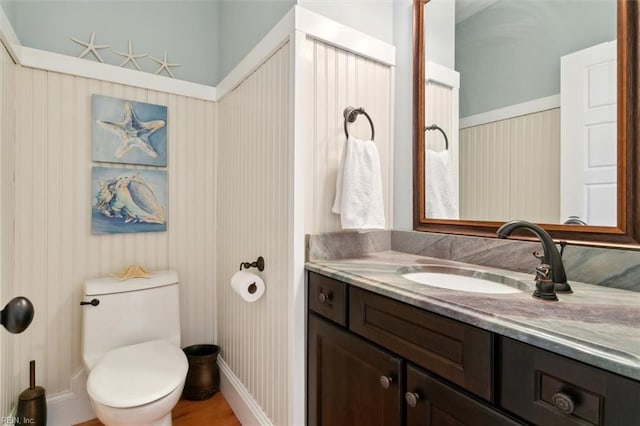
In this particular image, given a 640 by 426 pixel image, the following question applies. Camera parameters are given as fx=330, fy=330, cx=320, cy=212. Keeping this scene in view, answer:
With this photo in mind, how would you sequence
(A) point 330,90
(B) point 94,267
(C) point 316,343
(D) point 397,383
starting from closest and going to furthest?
(D) point 397,383 < (C) point 316,343 < (A) point 330,90 < (B) point 94,267

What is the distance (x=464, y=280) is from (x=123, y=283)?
1699 mm

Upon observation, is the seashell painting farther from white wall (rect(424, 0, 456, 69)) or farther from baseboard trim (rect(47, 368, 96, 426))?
white wall (rect(424, 0, 456, 69))

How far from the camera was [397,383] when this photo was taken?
0.94m

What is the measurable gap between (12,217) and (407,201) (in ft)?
6.29

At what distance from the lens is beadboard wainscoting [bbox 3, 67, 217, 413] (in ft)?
5.48

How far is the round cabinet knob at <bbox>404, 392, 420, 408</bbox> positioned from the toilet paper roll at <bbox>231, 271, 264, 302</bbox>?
0.85m

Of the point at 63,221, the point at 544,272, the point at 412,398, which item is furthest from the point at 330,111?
the point at 63,221

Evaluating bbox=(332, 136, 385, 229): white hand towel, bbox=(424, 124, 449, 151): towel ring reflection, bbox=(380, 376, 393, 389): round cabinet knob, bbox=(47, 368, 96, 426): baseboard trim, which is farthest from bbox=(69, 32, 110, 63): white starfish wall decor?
bbox=(380, 376, 393, 389): round cabinet knob

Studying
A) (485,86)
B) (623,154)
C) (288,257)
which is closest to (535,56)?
(485,86)

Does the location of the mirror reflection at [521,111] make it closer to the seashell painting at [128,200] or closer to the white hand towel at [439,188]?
the white hand towel at [439,188]

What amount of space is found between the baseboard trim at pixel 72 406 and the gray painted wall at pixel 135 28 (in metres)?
1.82

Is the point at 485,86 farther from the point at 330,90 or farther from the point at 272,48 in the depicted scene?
the point at 272,48

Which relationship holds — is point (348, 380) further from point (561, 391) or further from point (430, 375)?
point (561, 391)

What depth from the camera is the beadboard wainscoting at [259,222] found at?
143 centimetres
